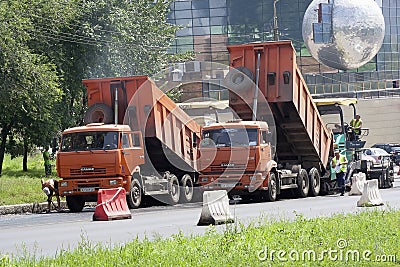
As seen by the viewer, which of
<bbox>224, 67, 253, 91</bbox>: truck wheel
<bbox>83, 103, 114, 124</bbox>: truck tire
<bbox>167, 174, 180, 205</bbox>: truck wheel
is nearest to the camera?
<bbox>224, 67, 253, 91</bbox>: truck wheel

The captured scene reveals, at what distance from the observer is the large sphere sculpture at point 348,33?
46.8m

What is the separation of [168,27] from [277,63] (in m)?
22.5

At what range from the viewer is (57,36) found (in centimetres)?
3947

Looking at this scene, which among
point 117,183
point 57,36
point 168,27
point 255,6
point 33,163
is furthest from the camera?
point 255,6

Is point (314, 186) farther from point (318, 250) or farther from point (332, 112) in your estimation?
point (318, 250)

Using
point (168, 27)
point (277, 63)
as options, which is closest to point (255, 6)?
point (168, 27)

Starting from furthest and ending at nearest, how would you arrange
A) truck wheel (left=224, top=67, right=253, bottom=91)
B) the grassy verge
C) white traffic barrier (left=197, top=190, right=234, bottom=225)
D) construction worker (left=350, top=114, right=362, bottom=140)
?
1. construction worker (left=350, top=114, right=362, bottom=140)
2. truck wheel (left=224, top=67, right=253, bottom=91)
3. white traffic barrier (left=197, top=190, right=234, bottom=225)
4. the grassy verge

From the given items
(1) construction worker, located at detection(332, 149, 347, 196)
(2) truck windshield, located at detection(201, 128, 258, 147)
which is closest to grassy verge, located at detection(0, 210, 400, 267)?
(2) truck windshield, located at detection(201, 128, 258, 147)

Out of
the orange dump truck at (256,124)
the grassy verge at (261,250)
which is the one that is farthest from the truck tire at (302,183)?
the grassy verge at (261,250)

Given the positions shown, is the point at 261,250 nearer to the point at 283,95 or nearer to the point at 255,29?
the point at 283,95

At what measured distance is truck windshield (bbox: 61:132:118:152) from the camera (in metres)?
26.1

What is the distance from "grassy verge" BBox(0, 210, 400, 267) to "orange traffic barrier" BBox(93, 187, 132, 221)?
7771 mm

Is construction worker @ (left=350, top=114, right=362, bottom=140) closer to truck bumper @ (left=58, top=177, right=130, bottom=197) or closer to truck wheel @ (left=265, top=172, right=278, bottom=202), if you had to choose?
truck wheel @ (left=265, top=172, right=278, bottom=202)

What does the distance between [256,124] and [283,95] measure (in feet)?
4.04
